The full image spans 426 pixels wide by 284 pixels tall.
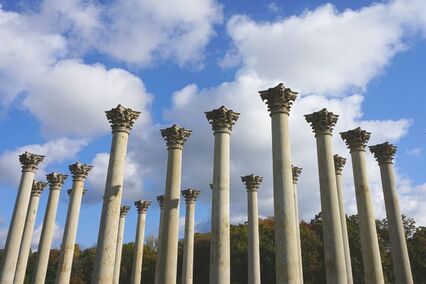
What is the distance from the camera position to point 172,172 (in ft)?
131

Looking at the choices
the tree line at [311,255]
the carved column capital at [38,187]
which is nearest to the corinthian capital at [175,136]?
the carved column capital at [38,187]

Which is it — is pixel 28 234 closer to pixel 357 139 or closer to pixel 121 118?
pixel 121 118

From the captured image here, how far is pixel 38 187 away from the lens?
54.8m

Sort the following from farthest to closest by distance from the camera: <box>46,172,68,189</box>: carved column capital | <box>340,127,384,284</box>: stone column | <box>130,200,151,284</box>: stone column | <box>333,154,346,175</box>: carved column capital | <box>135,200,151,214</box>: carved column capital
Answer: <box>135,200,151,214</box>: carved column capital, <box>130,200,151,284</box>: stone column, <box>46,172,68,189</box>: carved column capital, <box>333,154,346,175</box>: carved column capital, <box>340,127,384,284</box>: stone column

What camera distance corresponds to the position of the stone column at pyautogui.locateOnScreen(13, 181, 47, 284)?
1939 inches

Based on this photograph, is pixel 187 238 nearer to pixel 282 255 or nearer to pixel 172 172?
pixel 172 172

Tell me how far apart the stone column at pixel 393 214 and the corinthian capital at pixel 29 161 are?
37398 millimetres

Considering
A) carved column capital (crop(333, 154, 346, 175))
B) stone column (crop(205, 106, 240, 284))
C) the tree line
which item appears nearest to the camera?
stone column (crop(205, 106, 240, 284))

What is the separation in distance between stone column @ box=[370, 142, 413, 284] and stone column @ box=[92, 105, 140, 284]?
81.9 ft

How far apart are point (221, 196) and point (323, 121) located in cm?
1152

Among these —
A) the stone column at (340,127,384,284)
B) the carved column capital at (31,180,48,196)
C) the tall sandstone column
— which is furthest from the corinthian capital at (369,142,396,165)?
the carved column capital at (31,180,48,196)

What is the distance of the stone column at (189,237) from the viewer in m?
49.6

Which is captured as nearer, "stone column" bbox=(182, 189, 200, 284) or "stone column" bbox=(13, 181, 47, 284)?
"stone column" bbox=(13, 181, 47, 284)

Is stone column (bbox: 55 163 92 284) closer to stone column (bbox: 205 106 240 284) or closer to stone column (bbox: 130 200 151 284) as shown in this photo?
stone column (bbox: 130 200 151 284)
